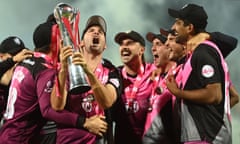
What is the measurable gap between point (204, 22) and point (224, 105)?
54 cm

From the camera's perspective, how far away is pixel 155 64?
421 cm

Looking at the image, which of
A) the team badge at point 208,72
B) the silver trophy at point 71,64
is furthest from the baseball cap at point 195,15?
the silver trophy at point 71,64

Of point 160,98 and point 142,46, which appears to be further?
point 142,46

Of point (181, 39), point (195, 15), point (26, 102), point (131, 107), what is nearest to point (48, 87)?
point (26, 102)

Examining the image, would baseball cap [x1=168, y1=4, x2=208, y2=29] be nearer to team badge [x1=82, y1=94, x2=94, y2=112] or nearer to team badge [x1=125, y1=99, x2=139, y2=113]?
team badge [x1=125, y1=99, x2=139, y2=113]

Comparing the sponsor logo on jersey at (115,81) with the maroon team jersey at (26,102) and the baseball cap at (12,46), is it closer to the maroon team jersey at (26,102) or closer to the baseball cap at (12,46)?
the maroon team jersey at (26,102)

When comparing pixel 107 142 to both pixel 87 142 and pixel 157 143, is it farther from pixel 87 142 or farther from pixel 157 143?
pixel 157 143

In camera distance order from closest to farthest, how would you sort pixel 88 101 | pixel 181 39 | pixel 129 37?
1. pixel 88 101
2. pixel 181 39
3. pixel 129 37

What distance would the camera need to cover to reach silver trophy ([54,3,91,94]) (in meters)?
3.09

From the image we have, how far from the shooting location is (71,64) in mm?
→ 3176

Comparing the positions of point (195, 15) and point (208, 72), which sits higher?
point (195, 15)

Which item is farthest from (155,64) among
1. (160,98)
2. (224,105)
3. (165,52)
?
(224,105)

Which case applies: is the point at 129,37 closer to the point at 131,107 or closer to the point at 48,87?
the point at 131,107

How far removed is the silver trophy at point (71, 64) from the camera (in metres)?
3.09
